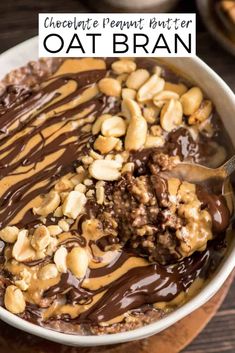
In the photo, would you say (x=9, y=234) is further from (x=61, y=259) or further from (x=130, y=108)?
(x=130, y=108)

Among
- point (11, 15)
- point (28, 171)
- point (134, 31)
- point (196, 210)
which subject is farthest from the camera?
point (11, 15)

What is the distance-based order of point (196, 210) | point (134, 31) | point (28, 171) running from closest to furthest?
point (196, 210) → point (28, 171) → point (134, 31)

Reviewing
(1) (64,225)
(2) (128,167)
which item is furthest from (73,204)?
(2) (128,167)

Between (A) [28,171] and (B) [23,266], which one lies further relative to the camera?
(A) [28,171]

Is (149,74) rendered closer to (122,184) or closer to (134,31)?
(134,31)

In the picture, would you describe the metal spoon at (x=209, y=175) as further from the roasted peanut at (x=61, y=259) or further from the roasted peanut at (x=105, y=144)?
the roasted peanut at (x=61, y=259)

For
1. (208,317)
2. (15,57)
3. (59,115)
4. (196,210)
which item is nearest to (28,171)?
(59,115)

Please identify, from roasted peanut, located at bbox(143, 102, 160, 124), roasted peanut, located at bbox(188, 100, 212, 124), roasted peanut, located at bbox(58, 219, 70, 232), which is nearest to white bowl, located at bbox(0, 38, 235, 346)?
roasted peanut, located at bbox(188, 100, 212, 124)
